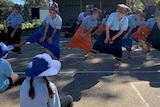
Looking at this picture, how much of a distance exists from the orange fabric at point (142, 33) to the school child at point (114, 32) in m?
2.06

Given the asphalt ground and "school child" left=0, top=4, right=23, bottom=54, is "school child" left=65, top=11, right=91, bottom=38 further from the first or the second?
"school child" left=0, top=4, right=23, bottom=54

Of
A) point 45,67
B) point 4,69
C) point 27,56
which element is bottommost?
point 27,56

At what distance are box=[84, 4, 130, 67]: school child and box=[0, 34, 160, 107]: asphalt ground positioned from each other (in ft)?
1.77

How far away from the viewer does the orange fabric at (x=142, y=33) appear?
381 inches

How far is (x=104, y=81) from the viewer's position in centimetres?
668

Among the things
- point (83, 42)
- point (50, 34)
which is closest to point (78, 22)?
point (83, 42)

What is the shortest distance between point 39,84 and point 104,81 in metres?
3.57

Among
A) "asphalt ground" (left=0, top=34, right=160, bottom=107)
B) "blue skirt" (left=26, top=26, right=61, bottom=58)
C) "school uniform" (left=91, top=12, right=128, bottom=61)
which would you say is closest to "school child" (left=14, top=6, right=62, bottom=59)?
"blue skirt" (left=26, top=26, right=61, bottom=58)

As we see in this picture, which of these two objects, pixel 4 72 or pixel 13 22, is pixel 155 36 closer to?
pixel 13 22

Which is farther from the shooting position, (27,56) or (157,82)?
(27,56)

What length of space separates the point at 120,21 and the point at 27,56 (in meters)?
3.64

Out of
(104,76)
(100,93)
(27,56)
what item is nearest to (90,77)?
(104,76)

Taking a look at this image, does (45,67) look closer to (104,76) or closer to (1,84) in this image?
(1,84)

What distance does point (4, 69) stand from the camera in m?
5.12
